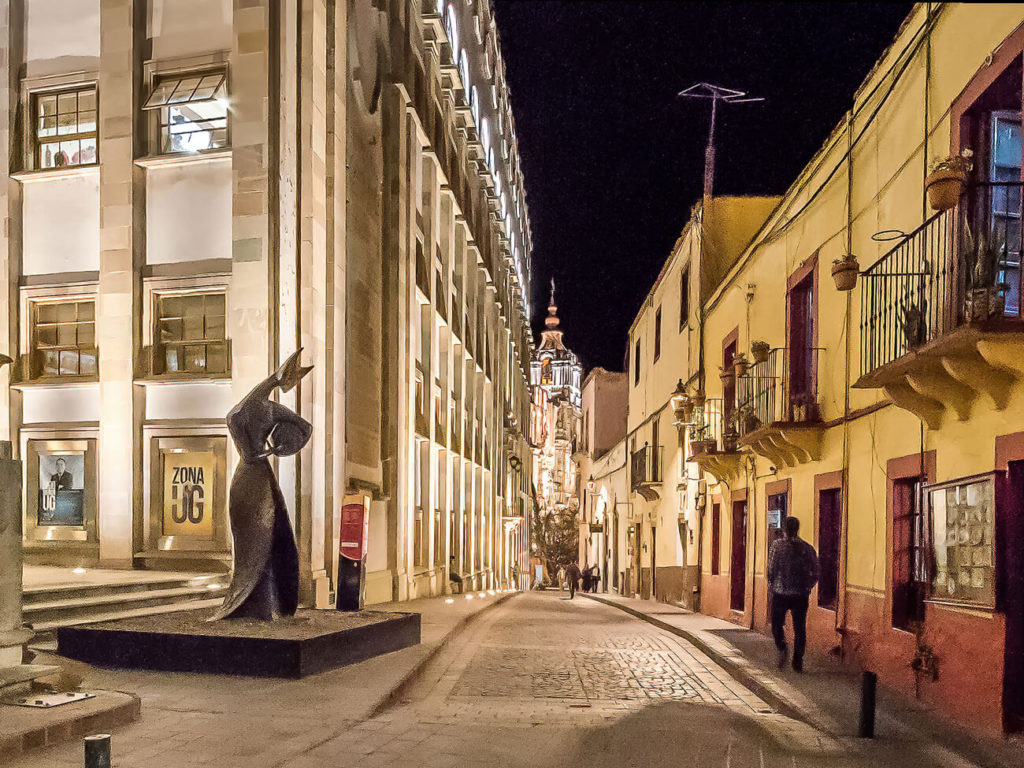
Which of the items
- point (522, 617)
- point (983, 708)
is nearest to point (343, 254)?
point (522, 617)

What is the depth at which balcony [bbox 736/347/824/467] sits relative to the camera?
40.5 feet

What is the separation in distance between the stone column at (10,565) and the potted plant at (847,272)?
25.9 feet

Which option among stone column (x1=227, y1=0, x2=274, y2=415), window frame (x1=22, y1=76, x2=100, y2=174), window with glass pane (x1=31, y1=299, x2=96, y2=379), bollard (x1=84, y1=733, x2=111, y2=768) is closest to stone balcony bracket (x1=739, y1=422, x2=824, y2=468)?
stone column (x1=227, y1=0, x2=274, y2=415)

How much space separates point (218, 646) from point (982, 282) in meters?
7.27

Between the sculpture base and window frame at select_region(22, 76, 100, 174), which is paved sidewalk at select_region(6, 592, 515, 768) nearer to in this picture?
the sculpture base

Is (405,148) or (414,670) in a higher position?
(405,148)

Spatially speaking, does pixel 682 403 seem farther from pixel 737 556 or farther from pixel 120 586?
pixel 120 586

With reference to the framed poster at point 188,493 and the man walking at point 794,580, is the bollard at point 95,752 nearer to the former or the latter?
the man walking at point 794,580

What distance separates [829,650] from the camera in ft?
37.3

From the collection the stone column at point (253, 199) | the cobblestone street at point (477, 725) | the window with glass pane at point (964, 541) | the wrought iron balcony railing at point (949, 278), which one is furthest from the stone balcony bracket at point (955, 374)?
the stone column at point (253, 199)

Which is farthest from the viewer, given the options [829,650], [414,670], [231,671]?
[829,650]

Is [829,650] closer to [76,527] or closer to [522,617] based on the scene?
[522,617]

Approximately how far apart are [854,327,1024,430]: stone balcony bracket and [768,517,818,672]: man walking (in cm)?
216

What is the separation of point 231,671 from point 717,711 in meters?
4.47
